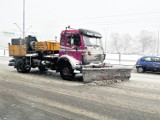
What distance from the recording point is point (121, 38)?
118812mm

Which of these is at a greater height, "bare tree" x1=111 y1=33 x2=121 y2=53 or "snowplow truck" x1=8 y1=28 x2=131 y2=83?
"bare tree" x1=111 y1=33 x2=121 y2=53

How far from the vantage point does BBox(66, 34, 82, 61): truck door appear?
12297 millimetres

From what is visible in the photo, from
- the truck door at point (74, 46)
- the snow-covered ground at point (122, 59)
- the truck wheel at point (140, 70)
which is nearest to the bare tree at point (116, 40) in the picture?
the snow-covered ground at point (122, 59)

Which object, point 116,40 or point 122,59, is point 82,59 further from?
point 116,40

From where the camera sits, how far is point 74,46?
41.0 ft

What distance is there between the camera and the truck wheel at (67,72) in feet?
40.8

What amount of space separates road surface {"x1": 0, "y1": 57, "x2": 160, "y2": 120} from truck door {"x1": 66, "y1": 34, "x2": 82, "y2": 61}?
2503 mm

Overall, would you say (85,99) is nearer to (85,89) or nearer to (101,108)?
(101,108)

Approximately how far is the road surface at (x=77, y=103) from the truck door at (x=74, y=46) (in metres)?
2.50

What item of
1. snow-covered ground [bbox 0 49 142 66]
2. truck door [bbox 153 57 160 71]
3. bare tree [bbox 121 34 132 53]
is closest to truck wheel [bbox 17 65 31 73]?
truck door [bbox 153 57 160 71]

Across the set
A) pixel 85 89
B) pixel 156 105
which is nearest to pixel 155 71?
pixel 85 89

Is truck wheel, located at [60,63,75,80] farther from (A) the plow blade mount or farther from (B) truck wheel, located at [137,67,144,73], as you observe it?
(B) truck wheel, located at [137,67,144,73]

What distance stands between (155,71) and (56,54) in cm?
754

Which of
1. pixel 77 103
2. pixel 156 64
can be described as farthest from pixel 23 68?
pixel 156 64
